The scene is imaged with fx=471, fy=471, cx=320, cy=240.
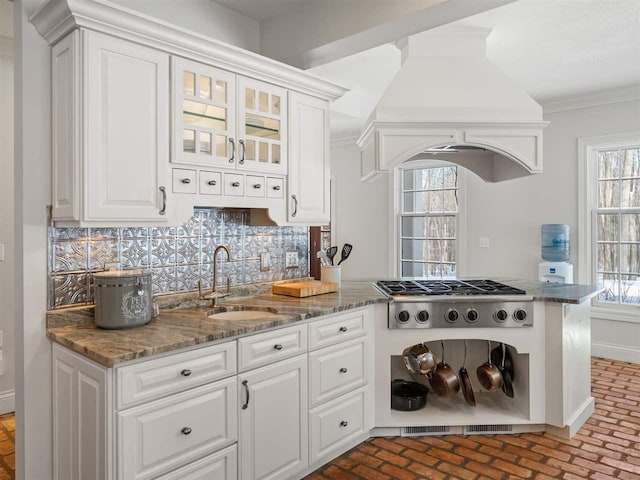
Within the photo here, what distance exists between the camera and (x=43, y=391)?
2.13 meters

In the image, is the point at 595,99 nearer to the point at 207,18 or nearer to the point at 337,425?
the point at 207,18

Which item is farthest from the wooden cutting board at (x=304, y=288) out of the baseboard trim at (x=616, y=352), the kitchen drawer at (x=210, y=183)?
the baseboard trim at (x=616, y=352)

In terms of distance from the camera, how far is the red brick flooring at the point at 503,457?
2467mm

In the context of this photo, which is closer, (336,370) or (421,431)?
(336,370)

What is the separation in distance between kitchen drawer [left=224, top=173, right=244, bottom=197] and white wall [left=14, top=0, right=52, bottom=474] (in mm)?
812

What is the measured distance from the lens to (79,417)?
6.19 ft

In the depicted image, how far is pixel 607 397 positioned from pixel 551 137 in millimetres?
2661

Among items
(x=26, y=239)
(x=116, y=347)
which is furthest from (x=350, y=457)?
(x=26, y=239)

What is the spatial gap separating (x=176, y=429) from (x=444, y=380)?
5.90ft

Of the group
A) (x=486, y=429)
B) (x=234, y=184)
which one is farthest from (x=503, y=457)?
(x=234, y=184)

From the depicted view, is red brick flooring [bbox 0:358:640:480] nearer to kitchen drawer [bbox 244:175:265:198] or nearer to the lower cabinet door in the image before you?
the lower cabinet door

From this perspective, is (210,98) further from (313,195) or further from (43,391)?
(43,391)

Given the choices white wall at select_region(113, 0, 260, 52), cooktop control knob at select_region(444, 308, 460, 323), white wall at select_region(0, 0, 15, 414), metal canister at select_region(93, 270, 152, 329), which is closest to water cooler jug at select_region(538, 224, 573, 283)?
cooktop control knob at select_region(444, 308, 460, 323)

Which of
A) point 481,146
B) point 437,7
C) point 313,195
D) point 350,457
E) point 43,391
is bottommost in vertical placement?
point 350,457
